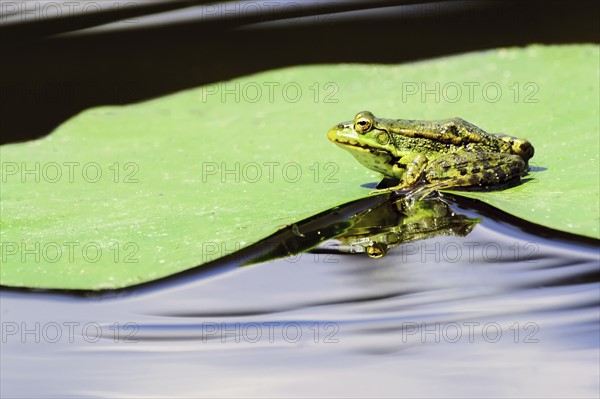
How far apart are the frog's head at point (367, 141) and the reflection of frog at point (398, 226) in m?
0.50

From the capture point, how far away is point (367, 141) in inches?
209

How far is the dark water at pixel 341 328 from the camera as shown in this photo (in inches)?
131

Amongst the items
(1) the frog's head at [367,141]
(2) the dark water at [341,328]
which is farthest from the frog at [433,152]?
(2) the dark water at [341,328]

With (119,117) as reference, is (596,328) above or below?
below

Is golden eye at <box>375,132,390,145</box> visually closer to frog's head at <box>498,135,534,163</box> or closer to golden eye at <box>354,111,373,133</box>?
golden eye at <box>354,111,373,133</box>

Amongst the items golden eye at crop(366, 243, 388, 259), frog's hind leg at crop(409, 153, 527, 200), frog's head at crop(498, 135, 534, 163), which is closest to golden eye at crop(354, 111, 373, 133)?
frog's hind leg at crop(409, 153, 527, 200)

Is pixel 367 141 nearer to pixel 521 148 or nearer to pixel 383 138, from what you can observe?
pixel 383 138

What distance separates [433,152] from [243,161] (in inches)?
50.5

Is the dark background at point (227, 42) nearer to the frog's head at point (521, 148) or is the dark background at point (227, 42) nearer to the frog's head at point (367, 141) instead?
the frog's head at point (367, 141)

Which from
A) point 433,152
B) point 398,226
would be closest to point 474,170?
point 433,152

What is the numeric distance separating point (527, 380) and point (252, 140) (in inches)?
140

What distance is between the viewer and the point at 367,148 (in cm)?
534

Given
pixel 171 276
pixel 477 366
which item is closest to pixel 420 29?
pixel 171 276

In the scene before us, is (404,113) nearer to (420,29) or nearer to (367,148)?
(367,148)
